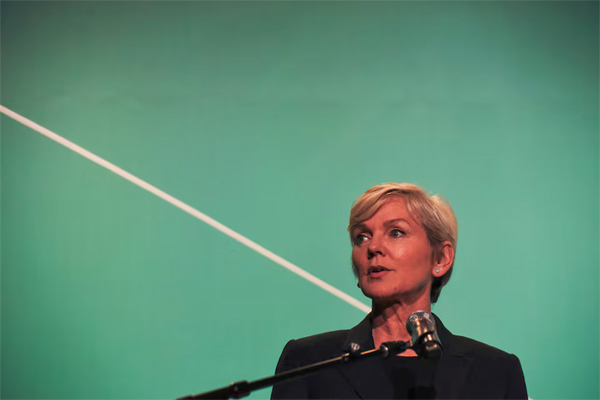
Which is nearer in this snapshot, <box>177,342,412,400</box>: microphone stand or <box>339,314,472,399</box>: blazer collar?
<box>177,342,412,400</box>: microphone stand

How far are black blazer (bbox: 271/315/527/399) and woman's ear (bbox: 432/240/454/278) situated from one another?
18 cm

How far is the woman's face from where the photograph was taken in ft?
6.07

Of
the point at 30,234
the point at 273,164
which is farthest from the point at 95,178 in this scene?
the point at 273,164

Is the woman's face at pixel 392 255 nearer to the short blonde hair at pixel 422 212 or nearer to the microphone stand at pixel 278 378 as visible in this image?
the short blonde hair at pixel 422 212

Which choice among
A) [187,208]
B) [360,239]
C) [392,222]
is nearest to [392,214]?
[392,222]

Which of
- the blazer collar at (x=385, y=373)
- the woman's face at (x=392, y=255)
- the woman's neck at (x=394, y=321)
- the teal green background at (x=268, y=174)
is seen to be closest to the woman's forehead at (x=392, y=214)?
the woman's face at (x=392, y=255)

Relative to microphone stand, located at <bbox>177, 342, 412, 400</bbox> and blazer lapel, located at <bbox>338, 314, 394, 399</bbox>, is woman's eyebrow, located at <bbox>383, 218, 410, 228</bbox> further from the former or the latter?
microphone stand, located at <bbox>177, 342, 412, 400</bbox>

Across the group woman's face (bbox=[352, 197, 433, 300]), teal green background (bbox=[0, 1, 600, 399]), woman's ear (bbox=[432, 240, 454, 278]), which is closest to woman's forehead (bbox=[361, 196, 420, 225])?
woman's face (bbox=[352, 197, 433, 300])

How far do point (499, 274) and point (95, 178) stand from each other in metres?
2.24

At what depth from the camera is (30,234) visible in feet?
9.82

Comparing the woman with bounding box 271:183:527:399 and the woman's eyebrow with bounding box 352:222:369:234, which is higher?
the woman's eyebrow with bounding box 352:222:369:234

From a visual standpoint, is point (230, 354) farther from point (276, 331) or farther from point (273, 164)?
point (273, 164)

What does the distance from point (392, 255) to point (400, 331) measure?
27cm

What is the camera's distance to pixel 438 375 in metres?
1.79
